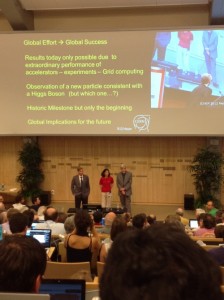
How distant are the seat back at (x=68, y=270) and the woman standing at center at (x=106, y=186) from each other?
6453 mm

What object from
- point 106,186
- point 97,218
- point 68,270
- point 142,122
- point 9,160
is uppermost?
point 142,122

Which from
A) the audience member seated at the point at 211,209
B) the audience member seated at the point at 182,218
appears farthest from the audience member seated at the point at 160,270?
the audience member seated at the point at 211,209

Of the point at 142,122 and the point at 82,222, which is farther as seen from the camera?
the point at 142,122

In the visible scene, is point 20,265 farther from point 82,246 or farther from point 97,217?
point 97,217

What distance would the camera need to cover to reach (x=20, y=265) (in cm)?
157

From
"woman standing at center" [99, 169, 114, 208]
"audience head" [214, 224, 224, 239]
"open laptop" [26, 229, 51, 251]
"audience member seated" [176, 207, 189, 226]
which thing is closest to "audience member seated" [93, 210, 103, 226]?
"audience member seated" [176, 207, 189, 226]

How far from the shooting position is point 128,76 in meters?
10.2

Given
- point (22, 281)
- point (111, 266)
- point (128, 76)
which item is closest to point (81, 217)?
point (22, 281)

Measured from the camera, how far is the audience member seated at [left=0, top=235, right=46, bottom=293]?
153cm

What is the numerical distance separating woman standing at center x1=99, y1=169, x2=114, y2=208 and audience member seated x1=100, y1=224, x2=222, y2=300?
9.19 metres

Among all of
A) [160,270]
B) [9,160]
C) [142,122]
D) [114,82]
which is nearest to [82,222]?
[160,270]

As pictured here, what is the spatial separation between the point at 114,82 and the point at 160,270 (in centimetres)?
971

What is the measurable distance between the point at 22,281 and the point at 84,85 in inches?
362

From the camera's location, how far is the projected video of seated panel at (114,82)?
10000 mm
